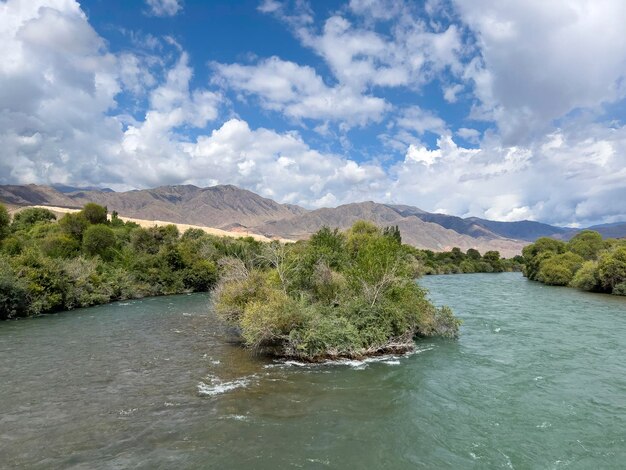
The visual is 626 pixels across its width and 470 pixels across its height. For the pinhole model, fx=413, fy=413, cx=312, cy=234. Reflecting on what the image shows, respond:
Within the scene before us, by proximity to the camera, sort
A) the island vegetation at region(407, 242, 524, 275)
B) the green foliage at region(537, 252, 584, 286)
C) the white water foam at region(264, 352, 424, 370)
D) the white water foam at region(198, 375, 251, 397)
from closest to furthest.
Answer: the white water foam at region(198, 375, 251, 397) → the white water foam at region(264, 352, 424, 370) → the green foliage at region(537, 252, 584, 286) → the island vegetation at region(407, 242, 524, 275)

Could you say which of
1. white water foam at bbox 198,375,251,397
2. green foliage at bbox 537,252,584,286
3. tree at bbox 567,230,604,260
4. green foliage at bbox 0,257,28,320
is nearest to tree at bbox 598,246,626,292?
green foliage at bbox 537,252,584,286

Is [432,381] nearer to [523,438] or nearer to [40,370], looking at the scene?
[523,438]

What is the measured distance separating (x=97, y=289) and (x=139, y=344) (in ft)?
88.0

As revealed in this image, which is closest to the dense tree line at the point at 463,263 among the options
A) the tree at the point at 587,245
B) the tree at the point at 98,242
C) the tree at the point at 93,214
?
the tree at the point at 587,245

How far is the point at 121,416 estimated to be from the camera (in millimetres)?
17516

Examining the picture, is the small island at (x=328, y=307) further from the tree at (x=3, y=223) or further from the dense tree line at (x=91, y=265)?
the tree at (x=3, y=223)

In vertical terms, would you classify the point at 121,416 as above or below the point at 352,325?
below

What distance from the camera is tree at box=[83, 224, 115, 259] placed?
2793 inches

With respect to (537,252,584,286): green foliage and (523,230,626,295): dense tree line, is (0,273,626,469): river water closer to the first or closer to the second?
(523,230,626,295): dense tree line

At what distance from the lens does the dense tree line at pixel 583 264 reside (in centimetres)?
6594

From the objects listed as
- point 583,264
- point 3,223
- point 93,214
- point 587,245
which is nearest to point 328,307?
point 3,223

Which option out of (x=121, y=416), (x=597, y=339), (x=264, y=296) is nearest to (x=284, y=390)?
(x=121, y=416)

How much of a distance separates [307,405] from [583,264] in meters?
77.8

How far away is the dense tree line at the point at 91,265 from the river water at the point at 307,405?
11591 millimetres
